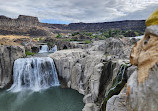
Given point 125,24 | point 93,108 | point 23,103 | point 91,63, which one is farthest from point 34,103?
point 125,24

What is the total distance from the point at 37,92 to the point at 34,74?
420cm

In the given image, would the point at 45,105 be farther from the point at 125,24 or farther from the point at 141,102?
the point at 125,24

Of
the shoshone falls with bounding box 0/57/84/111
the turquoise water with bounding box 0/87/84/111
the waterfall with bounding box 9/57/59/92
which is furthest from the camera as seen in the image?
the waterfall with bounding box 9/57/59/92

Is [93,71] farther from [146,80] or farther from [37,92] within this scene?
[146,80]

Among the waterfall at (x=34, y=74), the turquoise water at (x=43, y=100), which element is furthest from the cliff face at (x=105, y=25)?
the turquoise water at (x=43, y=100)

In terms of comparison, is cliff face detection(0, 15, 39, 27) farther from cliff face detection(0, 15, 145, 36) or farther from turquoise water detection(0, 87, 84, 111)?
turquoise water detection(0, 87, 84, 111)

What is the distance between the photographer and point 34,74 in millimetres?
24375

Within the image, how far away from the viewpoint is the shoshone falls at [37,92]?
17828 mm

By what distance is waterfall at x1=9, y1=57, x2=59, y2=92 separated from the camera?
23375 mm

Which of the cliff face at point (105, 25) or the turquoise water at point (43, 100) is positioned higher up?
the cliff face at point (105, 25)

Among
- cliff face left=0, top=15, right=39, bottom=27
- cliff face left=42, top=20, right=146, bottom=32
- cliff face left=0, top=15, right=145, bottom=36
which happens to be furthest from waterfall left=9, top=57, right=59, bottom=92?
cliff face left=42, top=20, right=146, bottom=32

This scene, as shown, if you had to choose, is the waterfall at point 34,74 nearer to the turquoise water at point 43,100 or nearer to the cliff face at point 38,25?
the turquoise water at point 43,100

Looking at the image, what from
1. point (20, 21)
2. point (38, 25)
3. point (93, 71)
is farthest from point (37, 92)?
point (38, 25)

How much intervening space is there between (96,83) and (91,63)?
4.36 m
